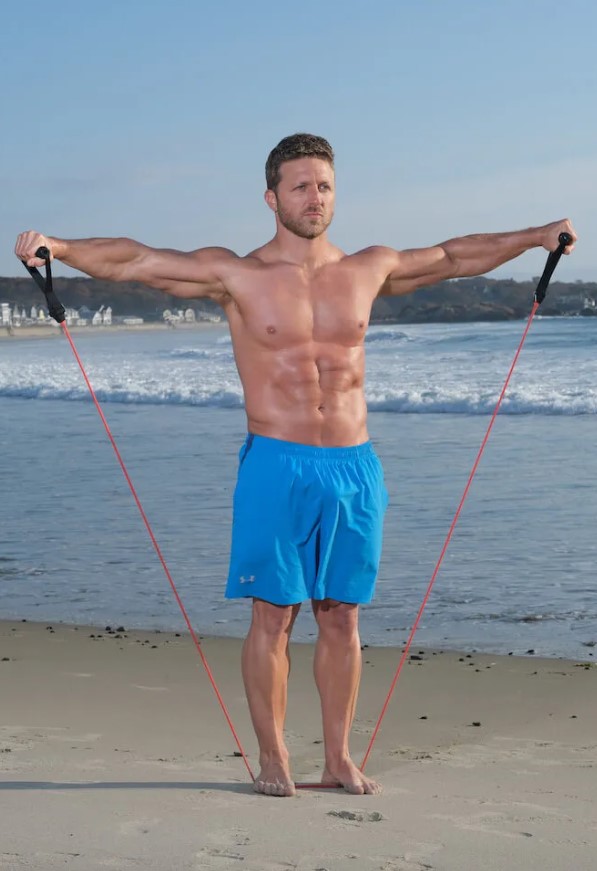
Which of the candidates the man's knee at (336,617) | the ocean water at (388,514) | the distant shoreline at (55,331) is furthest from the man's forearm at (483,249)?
the distant shoreline at (55,331)

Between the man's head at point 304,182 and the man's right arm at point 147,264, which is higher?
the man's head at point 304,182

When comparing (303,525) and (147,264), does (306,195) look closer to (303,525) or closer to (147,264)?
(147,264)

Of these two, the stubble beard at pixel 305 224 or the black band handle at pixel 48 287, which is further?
the stubble beard at pixel 305 224

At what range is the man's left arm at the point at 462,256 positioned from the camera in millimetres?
4227

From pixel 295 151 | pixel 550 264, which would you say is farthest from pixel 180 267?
pixel 550 264

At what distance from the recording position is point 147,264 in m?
4.01

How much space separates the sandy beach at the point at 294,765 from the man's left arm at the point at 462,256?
1.43 metres

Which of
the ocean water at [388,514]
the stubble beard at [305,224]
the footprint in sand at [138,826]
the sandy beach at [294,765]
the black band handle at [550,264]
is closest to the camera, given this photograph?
the sandy beach at [294,765]

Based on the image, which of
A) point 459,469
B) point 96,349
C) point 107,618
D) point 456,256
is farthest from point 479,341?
point 456,256

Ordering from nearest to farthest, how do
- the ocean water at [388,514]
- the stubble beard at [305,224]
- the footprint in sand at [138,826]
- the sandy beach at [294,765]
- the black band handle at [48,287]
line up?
the sandy beach at [294,765]
the footprint in sand at [138,826]
the black band handle at [48,287]
the stubble beard at [305,224]
the ocean water at [388,514]

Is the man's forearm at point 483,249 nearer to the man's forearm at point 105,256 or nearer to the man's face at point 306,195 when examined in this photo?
the man's face at point 306,195

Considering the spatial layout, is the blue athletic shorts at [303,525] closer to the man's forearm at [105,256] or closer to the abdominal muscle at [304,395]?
the abdominal muscle at [304,395]

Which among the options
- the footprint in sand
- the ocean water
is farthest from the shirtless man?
the ocean water

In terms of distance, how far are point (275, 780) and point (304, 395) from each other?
1.05 m
